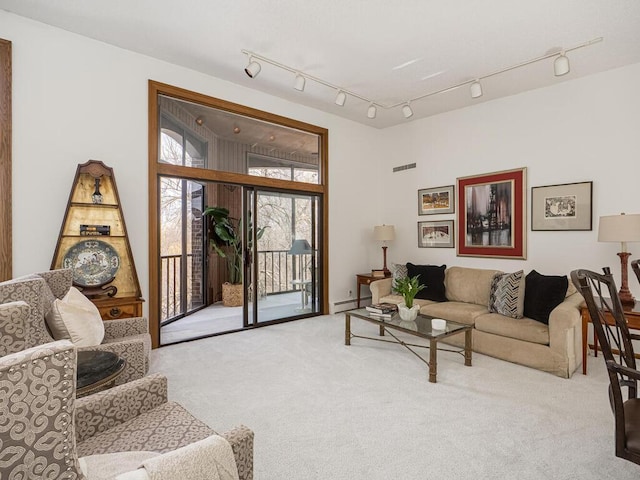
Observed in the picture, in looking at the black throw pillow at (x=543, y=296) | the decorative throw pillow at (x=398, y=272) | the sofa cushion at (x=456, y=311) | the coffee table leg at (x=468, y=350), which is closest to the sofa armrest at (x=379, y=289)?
the decorative throw pillow at (x=398, y=272)

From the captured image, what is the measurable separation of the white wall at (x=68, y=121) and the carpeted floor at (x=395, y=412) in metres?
1.61

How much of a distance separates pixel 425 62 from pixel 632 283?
10.8 feet

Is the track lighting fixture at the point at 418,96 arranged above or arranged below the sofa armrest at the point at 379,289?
above

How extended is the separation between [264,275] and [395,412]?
2.96 meters

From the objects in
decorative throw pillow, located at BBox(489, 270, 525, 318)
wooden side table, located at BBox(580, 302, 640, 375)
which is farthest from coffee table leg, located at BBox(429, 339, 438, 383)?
wooden side table, located at BBox(580, 302, 640, 375)

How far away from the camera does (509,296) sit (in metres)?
3.73

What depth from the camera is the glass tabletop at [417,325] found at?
3.15 m

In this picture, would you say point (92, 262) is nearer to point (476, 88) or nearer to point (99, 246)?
point (99, 246)

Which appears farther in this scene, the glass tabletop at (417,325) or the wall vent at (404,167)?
the wall vent at (404,167)

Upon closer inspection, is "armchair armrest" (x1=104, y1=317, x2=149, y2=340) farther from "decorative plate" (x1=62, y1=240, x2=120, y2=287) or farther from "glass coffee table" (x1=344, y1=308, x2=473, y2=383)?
"glass coffee table" (x1=344, y1=308, x2=473, y2=383)

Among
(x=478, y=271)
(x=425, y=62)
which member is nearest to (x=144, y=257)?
(x=425, y=62)

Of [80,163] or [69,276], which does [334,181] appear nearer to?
[80,163]

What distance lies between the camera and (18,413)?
0.67 meters

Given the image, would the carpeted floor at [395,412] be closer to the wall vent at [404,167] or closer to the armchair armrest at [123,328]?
the armchair armrest at [123,328]
